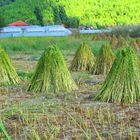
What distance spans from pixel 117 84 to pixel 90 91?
1180mm

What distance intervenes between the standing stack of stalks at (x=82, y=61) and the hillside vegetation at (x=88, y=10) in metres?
40.9

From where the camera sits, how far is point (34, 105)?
6395 mm

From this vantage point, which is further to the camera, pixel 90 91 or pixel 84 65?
pixel 84 65

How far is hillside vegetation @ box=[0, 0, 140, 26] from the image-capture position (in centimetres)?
5612

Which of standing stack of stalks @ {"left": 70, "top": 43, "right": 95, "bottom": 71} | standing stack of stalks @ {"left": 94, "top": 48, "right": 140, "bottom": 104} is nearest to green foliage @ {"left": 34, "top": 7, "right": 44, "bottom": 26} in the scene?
standing stack of stalks @ {"left": 70, "top": 43, "right": 95, "bottom": 71}

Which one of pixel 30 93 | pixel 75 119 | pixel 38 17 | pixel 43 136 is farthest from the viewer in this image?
pixel 38 17

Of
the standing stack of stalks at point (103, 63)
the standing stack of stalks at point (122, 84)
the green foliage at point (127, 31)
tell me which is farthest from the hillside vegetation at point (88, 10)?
the standing stack of stalks at point (122, 84)

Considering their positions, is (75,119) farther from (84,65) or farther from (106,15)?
(106,15)

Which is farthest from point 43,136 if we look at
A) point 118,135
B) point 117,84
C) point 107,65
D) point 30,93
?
point 107,65

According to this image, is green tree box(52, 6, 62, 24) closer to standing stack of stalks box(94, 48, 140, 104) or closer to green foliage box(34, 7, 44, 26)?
green foliage box(34, 7, 44, 26)

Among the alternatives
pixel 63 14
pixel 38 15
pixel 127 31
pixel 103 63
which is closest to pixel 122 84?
pixel 103 63

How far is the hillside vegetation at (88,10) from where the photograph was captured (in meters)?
56.1

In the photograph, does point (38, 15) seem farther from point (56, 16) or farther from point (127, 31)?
point (127, 31)

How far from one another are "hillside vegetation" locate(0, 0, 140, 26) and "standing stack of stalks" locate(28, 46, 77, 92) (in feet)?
150
